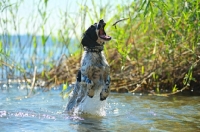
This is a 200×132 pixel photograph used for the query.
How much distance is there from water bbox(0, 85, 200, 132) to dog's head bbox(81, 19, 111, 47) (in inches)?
35.9

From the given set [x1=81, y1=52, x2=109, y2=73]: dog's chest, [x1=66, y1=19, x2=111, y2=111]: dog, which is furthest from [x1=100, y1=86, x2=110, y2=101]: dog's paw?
[x1=81, y1=52, x2=109, y2=73]: dog's chest

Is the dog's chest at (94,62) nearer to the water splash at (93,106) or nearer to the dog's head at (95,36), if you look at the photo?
the dog's head at (95,36)

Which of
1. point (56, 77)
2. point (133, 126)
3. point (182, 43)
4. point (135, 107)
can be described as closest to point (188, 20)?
point (182, 43)

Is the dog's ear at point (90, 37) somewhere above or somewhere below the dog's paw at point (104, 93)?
above

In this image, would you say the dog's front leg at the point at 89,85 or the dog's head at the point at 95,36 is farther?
the dog's front leg at the point at 89,85

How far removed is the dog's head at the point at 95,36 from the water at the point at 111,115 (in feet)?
2.99

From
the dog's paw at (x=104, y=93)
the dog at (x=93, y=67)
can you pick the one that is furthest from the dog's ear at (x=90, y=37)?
the dog's paw at (x=104, y=93)

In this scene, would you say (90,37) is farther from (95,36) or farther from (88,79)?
(88,79)

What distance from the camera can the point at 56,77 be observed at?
32.4 ft

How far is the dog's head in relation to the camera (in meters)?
6.29

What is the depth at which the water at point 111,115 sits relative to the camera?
5742 mm

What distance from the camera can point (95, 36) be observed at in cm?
634

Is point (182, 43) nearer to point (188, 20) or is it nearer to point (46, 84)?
point (188, 20)

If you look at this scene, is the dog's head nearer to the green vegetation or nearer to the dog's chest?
the dog's chest
